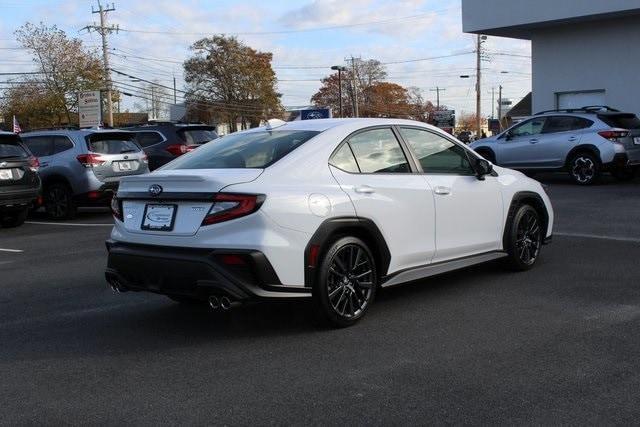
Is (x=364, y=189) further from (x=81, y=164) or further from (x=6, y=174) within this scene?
(x=81, y=164)

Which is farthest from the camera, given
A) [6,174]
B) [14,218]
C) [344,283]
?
[14,218]

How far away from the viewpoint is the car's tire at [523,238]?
6.77 meters

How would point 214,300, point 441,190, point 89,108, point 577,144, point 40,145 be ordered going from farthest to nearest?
point 89,108
point 577,144
point 40,145
point 441,190
point 214,300

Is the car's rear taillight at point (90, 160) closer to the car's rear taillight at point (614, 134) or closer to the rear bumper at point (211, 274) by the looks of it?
the rear bumper at point (211, 274)

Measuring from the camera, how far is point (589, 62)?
66.6 ft

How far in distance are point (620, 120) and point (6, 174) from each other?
42.1ft

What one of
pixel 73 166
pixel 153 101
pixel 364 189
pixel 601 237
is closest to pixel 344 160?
pixel 364 189

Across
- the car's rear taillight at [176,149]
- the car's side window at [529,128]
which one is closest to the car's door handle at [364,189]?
the car's rear taillight at [176,149]

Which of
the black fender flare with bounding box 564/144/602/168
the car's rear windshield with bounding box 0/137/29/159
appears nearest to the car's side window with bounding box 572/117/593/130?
the black fender flare with bounding box 564/144/602/168

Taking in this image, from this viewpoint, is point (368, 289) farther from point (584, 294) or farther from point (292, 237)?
point (584, 294)

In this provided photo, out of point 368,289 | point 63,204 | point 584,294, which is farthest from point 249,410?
point 63,204

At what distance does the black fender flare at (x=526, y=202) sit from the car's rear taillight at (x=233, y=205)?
302 cm

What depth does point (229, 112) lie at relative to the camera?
8244 centimetres

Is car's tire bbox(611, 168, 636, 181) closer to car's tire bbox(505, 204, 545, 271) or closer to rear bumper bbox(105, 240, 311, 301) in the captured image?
car's tire bbox(505, 204, 545, 271)
